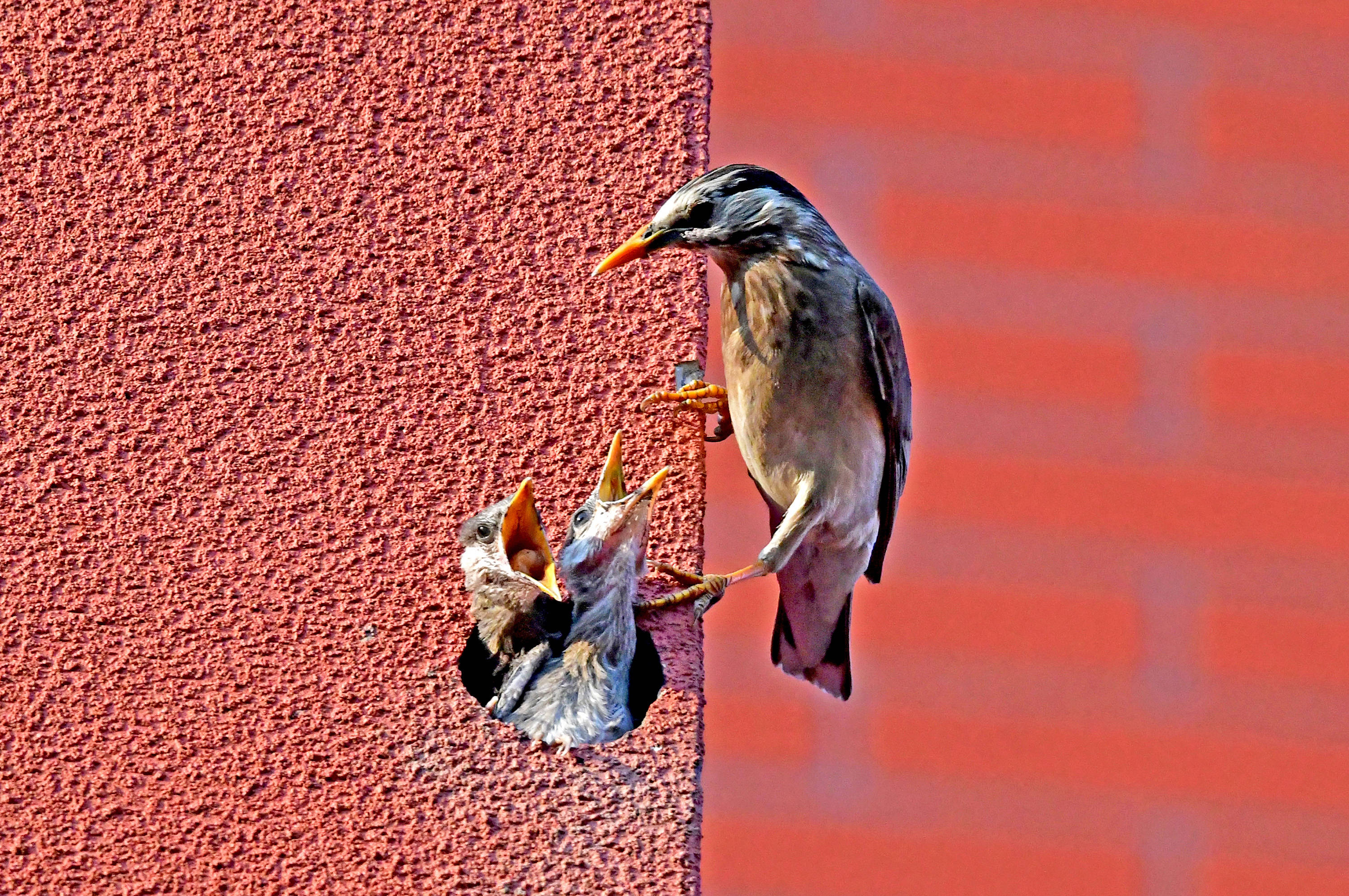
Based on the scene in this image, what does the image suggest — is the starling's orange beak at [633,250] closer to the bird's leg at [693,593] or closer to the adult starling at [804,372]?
the adult starling at [804,372]

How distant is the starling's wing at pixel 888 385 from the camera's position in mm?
3580

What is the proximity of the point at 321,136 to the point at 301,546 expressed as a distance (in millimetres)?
740

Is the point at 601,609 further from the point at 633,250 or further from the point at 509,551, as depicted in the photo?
the point at 633,250

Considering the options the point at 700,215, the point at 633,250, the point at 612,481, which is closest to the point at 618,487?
the point at 612,481

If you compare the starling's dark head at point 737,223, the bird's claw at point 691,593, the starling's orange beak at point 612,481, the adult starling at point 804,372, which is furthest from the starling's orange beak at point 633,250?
the bird's claw at point 691,593

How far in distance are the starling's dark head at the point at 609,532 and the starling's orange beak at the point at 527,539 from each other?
0.04m

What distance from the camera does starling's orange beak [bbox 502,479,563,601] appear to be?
296cm

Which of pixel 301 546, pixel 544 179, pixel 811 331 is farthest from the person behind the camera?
pixel 811 331

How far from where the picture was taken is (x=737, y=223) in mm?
3424

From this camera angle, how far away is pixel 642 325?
3215mm

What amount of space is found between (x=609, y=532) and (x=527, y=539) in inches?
5.1

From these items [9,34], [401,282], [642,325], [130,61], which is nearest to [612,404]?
[642,325]

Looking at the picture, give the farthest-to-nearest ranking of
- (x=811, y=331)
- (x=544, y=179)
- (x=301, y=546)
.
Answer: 1. (x=811, y=331)
2. (x=544, y=179)
3. (x=301, y=546)

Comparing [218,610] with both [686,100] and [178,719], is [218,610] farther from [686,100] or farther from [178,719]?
[686,100]
